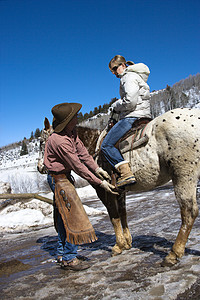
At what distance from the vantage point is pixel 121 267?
3084 millimetres

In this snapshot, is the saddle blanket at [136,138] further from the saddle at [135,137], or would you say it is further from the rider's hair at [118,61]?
the rider's hair at [118,61]

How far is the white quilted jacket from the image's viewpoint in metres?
3.51

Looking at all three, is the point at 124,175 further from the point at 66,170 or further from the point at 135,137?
the point at 66,170

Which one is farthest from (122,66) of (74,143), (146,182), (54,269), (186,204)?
(54,269)

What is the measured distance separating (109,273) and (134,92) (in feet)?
8.62

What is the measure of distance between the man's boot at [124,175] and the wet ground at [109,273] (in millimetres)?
1143

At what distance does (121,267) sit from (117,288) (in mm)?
658

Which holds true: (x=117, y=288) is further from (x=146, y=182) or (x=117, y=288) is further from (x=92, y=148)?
(x=92, y=148)

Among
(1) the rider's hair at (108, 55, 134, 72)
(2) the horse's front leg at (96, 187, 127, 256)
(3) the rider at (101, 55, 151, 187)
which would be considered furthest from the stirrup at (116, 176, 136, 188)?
(1) the rider's hair at (108, 55, 134, 72)

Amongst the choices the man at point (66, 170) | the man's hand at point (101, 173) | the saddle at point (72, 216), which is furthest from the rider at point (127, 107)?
the saddle at point (72, 216)

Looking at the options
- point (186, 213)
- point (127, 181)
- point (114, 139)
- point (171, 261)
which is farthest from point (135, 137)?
point (171, 261)

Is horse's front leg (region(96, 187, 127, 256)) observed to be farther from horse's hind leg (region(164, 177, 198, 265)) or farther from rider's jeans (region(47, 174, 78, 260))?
horse's hind leg (region(164, 177, 198, 265))

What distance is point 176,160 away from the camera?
10.1ft

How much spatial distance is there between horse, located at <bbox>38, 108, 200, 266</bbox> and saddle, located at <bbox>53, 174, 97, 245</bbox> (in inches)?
40.1
